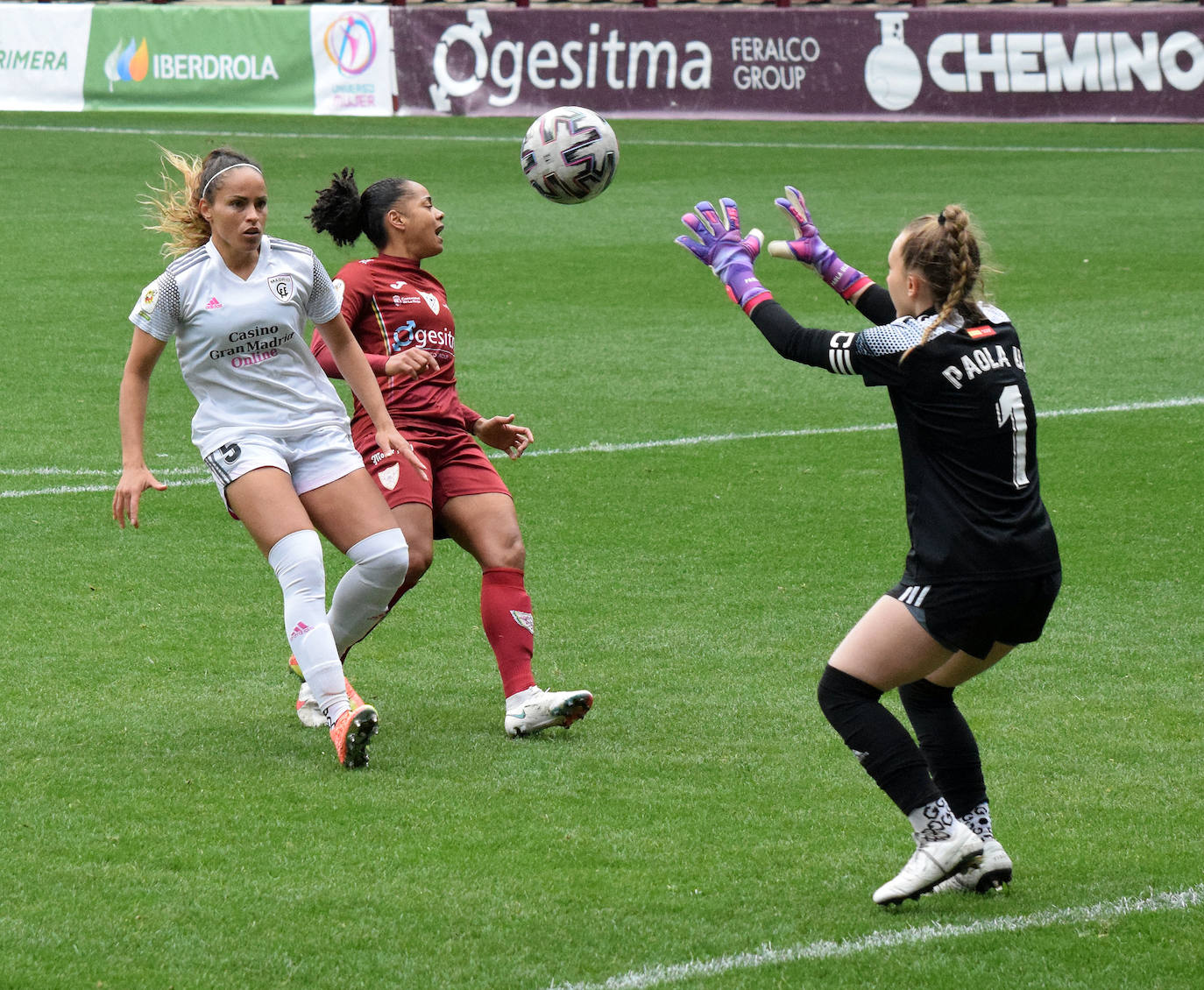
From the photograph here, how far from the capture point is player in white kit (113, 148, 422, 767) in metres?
5.68

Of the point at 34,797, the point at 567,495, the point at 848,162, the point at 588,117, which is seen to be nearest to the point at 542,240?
the point at 848,162

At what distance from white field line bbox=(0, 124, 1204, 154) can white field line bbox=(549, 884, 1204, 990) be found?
2143 centimetres

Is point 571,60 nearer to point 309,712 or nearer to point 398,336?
point 398,336

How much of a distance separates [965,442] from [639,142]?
22.3 meters

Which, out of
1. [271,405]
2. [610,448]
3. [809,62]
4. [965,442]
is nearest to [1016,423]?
[965,442]

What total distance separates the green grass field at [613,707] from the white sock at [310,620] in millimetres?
262

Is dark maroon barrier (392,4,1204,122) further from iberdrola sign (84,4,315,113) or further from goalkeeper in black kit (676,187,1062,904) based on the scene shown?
goalkeeper in black kit (676,187,1062,904)

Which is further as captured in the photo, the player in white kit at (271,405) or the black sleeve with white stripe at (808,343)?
the player in white kit at (271,405)

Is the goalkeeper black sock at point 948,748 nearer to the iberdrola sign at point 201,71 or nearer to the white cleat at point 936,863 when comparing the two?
the white cleat at point 936,863

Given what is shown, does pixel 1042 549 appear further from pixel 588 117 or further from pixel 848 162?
pixel 848 162

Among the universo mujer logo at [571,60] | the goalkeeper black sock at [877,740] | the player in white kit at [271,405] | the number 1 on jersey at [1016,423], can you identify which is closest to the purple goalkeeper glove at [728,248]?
the number 1 on jersey at [1016,423]

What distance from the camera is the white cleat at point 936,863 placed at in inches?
175

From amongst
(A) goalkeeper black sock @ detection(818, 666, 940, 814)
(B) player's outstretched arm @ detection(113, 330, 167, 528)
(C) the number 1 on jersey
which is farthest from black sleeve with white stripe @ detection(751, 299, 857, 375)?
(B) player's outstretched arm @ detection(113, 330, 167, 528)

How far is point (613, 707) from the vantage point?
635cm
